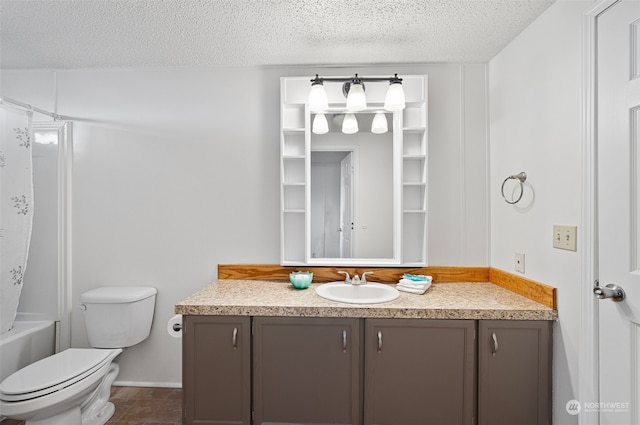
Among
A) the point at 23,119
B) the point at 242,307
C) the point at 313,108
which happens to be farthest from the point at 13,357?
the point at 313,108

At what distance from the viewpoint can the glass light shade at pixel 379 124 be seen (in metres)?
2.10

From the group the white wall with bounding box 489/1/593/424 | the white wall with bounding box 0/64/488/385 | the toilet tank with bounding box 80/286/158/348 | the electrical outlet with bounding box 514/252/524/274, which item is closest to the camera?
the white wall with bounding box 489/1/593/424

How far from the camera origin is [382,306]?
1.58 metres

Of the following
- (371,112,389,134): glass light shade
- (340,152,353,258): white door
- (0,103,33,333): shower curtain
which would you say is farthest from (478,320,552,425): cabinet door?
(0,103,33,333): shower curtain

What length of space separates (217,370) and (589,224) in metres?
1.77

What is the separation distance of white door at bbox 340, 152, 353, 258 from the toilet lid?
1.50m

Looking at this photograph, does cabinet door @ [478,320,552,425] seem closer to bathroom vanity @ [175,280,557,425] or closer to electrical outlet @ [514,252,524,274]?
bathroom vanity @ [175,280,557,425]

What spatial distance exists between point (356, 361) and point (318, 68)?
5.85 ft

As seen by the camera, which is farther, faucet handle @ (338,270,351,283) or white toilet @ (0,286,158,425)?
faucet handle @ (338,270,351,283)

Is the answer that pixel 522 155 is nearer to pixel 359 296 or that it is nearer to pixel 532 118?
pixel 532 118

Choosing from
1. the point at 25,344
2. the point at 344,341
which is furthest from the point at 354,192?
the point at 25,344

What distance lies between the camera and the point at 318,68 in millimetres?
2174

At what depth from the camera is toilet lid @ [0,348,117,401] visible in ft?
5.00

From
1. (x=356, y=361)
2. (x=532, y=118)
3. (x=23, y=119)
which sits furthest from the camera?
(x=23, y=119)
